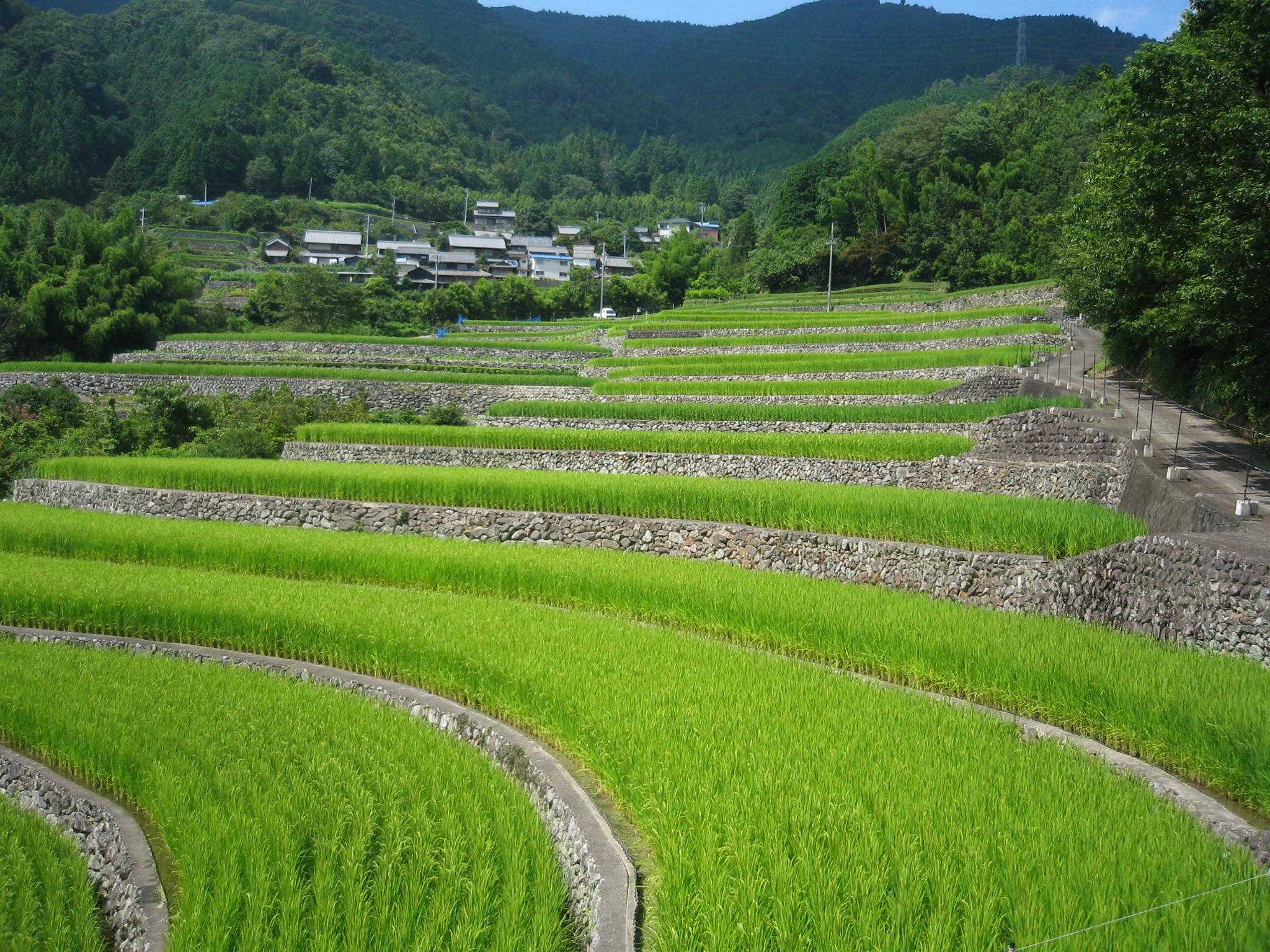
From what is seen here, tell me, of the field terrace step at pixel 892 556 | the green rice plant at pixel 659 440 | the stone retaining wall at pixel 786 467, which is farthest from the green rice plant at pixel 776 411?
the field terrace step at pixel 892 556

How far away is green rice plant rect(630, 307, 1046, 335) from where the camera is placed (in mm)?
35125

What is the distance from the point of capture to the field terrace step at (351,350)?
140 ft

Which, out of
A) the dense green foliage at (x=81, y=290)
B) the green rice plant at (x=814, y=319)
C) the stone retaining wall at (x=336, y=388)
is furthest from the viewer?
the dense green foliage at (x=81, y=290)

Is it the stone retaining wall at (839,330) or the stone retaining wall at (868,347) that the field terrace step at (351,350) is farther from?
the stone retaining wall at (868,347)

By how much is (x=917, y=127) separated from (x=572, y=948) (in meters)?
71.0

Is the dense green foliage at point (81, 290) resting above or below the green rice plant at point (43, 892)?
above

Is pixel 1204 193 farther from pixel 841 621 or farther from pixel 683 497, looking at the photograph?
pixel 841 621

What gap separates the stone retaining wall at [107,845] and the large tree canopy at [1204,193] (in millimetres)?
14061

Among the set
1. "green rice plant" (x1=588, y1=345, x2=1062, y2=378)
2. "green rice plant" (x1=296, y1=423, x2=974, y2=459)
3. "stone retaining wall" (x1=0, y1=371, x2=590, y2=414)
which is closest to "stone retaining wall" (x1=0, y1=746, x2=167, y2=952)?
"green rice plant" (x1=296, y1=423, x2=974, y2=459)

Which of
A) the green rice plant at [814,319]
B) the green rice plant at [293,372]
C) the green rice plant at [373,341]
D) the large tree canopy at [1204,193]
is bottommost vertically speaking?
the green rice plant at [293,372]

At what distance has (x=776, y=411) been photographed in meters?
24.9

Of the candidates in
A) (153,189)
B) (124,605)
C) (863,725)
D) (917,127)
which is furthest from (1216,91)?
(153,189)

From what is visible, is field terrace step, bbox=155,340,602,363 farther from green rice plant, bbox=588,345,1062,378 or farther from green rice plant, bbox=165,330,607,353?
green rice plant, bbox=588,345,1062,378

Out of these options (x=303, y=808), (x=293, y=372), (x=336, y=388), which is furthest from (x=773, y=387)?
(x=303, y=808)
